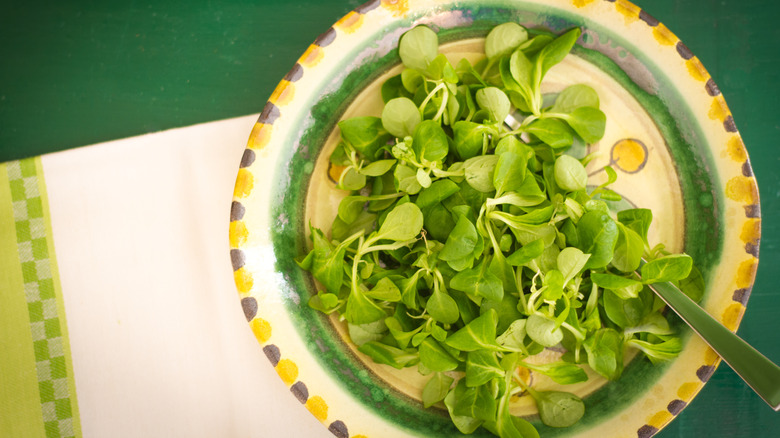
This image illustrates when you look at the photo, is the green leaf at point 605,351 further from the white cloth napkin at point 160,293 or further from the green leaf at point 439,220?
the white cloth napkin at point 160,293

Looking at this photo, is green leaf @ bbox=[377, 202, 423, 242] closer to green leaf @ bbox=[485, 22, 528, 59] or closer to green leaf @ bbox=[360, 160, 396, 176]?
green leaf @ bbox=[360, 160, 396, 176]

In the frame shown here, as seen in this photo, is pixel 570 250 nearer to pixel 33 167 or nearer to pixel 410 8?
pixel 410 8

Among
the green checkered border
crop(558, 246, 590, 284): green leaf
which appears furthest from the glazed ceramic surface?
the green checkered border

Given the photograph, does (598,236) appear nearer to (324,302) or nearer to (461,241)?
(461,241)

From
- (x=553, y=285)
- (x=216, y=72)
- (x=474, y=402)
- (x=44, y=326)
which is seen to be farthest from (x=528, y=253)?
(x=44, y=326)

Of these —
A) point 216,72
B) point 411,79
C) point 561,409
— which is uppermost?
point 216,72

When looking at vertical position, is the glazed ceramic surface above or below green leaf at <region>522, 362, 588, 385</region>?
above

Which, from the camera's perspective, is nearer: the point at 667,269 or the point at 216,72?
the point at 667,269

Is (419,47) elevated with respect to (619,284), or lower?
elevated
